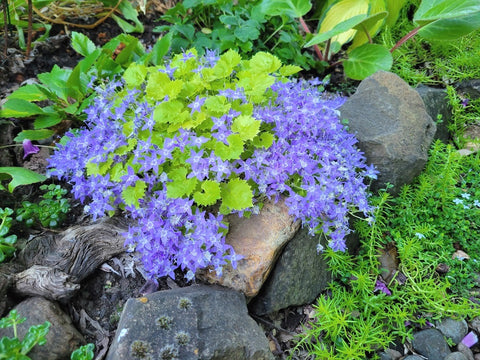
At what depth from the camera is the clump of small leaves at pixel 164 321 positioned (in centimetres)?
171

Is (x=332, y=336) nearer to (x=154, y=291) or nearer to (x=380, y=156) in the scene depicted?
(x=154, y=291)

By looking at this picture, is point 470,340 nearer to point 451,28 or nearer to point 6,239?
point 451,28

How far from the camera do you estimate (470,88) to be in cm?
Result: 325

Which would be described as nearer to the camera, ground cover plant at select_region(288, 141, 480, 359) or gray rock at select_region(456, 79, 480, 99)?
ground cover plant at select_region(288, 141, 480, 359)

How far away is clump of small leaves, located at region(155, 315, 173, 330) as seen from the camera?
1.71 meters

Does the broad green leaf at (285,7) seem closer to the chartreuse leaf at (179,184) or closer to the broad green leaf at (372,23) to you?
the broad green leaf at (372,23)

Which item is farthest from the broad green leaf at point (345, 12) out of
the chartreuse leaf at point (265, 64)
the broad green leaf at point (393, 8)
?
the chartreuse leaf at point (265, 64)

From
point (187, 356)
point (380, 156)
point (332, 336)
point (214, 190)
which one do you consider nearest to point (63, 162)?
point (214, 190)

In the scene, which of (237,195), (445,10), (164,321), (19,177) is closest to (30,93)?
(19,177)

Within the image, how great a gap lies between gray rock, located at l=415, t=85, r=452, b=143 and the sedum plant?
3.83 feet

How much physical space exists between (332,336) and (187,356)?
0.72 meters

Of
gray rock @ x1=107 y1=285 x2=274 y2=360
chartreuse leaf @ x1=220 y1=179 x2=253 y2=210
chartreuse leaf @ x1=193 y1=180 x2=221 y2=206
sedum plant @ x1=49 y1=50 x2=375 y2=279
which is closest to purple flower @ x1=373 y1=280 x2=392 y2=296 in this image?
sedum plant @ x1=49 y1=50 x2=375 y2=279

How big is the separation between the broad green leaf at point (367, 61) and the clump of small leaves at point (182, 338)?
2.31 meters

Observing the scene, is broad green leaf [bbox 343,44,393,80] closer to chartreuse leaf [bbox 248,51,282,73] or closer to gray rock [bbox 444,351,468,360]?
chartreuse leaf [bbox 248,51,282,73]
